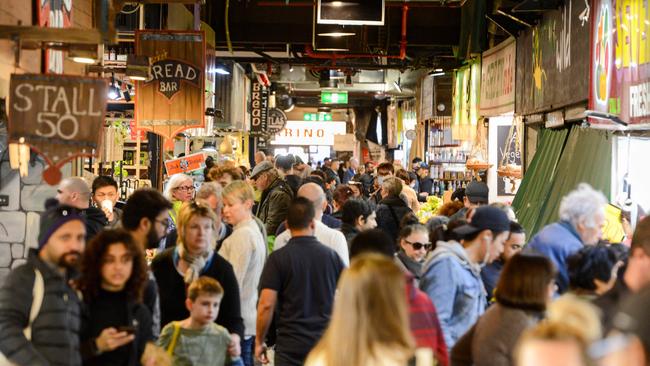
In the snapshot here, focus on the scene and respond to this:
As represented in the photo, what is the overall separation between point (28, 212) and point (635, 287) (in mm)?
6214

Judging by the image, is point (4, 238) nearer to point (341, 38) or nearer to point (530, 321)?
point (530, 321)

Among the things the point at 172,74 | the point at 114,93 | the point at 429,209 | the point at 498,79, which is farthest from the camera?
the point at 114,93

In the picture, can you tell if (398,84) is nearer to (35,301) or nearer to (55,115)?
(55,115)

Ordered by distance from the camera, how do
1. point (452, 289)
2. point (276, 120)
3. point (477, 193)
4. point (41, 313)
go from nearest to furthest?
point (41, 313), point (452, 289), point (477, 193), point (276, 120)

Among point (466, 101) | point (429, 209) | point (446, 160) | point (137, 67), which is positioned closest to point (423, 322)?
point (137, 67)

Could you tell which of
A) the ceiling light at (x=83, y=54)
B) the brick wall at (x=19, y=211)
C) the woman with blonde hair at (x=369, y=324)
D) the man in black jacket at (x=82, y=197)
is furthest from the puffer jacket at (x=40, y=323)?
the brick wall at (x=19, y=211)

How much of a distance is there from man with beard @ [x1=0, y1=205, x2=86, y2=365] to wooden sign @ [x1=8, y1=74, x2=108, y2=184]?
2424mm

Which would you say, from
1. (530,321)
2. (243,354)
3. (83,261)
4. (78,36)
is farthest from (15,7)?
(530,321)

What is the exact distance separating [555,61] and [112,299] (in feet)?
29.8

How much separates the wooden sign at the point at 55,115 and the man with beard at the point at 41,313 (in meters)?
2.42

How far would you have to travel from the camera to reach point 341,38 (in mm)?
18422

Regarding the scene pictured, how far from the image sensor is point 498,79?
16812 millimetres

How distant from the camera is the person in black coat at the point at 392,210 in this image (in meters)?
10.8

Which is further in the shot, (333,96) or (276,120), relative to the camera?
(276,120)
